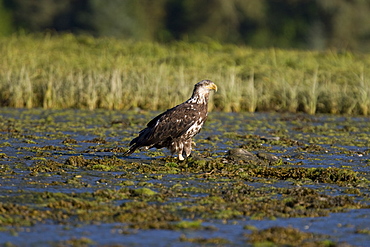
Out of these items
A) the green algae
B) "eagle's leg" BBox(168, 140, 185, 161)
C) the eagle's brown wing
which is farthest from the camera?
"eagle's leg" BBox(168, 140, 185, 161)

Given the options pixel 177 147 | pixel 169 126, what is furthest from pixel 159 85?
pixel 169 126

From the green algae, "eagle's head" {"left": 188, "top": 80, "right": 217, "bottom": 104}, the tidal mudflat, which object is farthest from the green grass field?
the green algae

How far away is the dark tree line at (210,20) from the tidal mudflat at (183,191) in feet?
124

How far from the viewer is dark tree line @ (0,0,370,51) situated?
50.9m

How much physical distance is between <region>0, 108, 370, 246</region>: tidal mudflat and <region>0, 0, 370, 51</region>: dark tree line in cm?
3787

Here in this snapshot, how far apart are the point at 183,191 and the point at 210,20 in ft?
156

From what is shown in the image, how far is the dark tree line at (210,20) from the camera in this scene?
50.9m

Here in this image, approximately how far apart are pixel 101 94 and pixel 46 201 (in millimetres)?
10935

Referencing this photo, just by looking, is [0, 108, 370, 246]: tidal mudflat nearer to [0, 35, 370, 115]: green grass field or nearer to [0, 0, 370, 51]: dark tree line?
[0, 35, 370, 115]: green grass field

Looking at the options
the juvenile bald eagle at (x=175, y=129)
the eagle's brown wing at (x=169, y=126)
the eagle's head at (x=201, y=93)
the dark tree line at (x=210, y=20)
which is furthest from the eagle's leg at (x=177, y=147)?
the dark tree line at (x=210, y=20)

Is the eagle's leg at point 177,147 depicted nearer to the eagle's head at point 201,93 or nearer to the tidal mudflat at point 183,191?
the tidal mudflat at point 183,191

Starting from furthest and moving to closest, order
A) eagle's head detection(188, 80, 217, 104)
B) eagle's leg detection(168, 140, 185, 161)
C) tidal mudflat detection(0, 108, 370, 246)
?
eagle's head detection(188, 80, 217, 104)
eagle's leg detection(168, 140, 185, 161)
tidal mudflat detection(0, 108, 370, 246)

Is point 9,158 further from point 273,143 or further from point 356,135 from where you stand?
point 356,135

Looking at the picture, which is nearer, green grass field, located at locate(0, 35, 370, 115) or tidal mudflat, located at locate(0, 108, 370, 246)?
tidal mudflat, located at locate(0, 108, 370, 246)
